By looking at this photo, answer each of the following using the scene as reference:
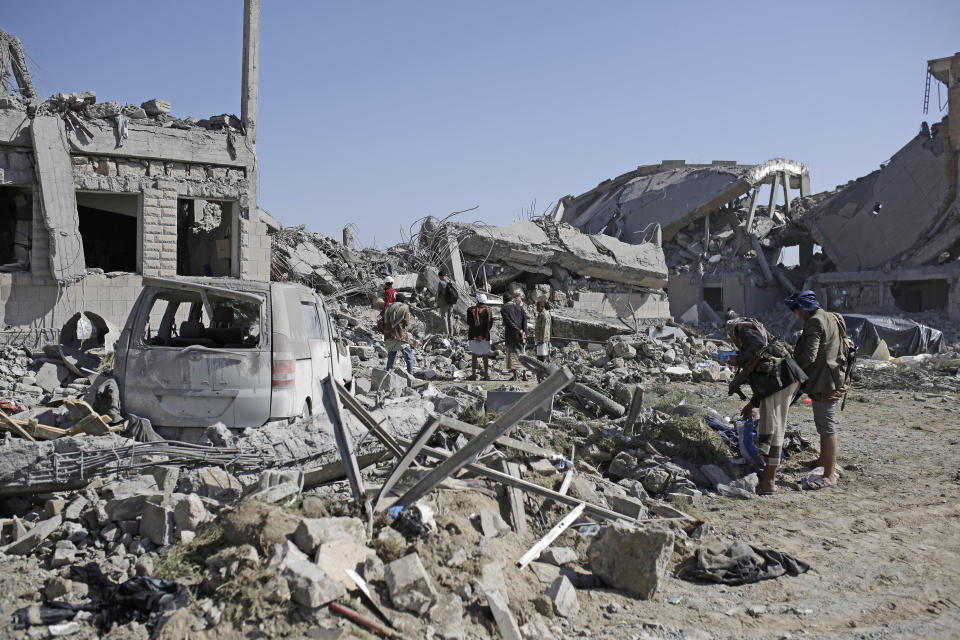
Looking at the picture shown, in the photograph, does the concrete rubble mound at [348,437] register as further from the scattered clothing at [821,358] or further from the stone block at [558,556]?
the scattered clothing at [821,358]

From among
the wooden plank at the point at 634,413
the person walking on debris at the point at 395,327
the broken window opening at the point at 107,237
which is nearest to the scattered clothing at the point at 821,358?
the wooden plank at the point at 634,413

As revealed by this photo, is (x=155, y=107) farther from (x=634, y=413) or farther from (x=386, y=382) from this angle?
(x=634, y=413)

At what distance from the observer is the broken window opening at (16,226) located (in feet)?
35.1

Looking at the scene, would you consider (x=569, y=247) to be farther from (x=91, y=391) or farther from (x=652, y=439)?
(x=91, y=391)

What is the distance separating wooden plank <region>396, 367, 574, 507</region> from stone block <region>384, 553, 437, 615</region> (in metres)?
0.59

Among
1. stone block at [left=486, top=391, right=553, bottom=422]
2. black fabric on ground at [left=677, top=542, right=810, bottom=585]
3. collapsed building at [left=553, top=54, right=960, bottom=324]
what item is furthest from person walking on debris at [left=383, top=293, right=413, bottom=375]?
collapsed building at [left=553, top=54, right=960, bottom=324]

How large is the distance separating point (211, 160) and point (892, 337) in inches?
654

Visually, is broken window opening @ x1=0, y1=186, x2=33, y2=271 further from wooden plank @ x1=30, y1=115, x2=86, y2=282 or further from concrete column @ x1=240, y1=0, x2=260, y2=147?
concrete column @ x1=240, y1=0, x2=260, y2=147

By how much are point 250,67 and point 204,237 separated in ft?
11.0

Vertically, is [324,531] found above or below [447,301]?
below

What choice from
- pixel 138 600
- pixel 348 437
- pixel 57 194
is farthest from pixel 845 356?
pixel 57 194

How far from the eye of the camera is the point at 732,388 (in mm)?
6234

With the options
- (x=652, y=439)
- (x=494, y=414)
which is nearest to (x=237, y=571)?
(x=494, y=414)

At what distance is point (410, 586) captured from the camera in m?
3.08
